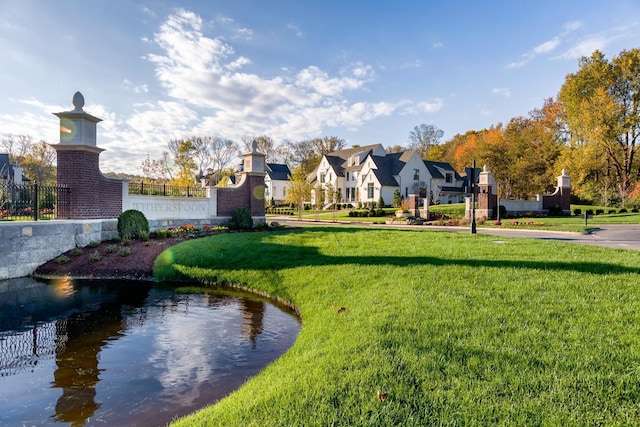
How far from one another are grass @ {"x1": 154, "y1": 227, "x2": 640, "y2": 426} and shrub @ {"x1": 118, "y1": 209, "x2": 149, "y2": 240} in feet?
24.9

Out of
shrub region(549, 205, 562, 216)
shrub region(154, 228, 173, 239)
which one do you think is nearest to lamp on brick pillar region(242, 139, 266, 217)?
shrub region(154, 228, 173, 239)

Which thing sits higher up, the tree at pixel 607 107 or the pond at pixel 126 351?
the tree at pixel 607 107

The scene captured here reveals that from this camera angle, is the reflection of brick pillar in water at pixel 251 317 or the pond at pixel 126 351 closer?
the pond at pixel 126 351

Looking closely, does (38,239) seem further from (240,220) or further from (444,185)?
(444,185)

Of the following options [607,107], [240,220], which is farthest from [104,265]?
[607,107]

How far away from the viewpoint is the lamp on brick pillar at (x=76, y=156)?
1234 centimetres

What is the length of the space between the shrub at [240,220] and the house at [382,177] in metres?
26.1

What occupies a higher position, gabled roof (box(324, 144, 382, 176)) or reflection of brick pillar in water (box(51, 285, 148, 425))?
gabled roof (box(324, 144, 382, 176))

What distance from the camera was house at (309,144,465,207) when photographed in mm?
48219

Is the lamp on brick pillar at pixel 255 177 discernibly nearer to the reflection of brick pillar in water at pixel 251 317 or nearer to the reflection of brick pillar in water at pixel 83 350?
the reflection of brick pillar in water at pixel 83 350

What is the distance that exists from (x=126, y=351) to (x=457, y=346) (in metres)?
4.75

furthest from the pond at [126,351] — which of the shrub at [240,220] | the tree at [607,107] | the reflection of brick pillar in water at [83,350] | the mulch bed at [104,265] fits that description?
the tree at [607,107]

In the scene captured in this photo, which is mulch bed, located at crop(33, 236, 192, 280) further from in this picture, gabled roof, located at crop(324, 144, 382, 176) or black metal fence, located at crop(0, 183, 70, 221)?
gabled roof, located at crop(324, 144, 382, 176)

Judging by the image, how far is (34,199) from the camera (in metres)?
11.2
